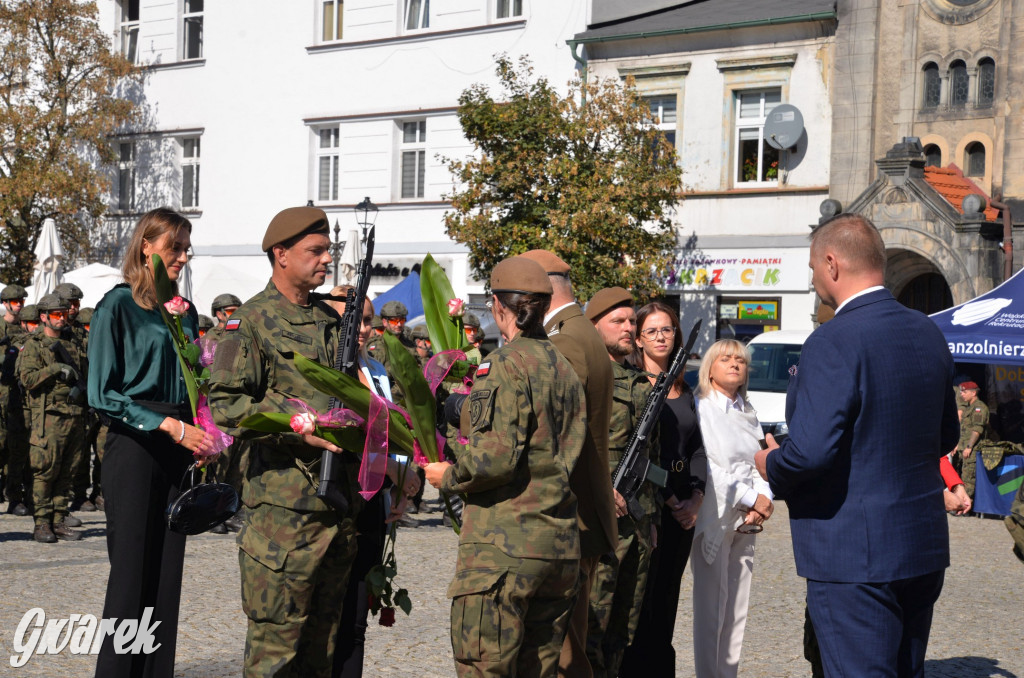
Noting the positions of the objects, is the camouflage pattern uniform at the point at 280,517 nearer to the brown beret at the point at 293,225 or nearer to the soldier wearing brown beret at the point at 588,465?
the brown beret at the point at 293,225

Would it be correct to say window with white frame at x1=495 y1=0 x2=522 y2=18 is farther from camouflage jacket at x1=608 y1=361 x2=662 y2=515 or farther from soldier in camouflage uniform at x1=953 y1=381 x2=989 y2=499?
camouflage jacket at x1=608 y1=361 x2=662 y2=515

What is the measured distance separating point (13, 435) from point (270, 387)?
9737mm

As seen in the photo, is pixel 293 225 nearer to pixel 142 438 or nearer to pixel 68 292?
pixel 142 438

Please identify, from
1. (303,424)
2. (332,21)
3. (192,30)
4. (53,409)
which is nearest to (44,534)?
(53,409)

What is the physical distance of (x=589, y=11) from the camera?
27844 mm

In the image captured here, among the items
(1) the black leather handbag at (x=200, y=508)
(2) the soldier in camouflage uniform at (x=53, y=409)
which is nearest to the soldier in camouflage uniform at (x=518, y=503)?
(1) the black leather handbag at (x=200, y=508)

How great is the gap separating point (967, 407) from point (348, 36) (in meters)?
20.6

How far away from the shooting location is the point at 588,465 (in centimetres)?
472

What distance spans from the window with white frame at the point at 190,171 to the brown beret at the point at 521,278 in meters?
31.1

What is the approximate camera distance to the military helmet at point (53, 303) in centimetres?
1236

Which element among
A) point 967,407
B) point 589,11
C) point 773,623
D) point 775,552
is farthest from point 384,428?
point 589,11

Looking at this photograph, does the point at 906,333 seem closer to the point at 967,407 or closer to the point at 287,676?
the point at 287,676

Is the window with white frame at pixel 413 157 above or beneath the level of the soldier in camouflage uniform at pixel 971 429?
above

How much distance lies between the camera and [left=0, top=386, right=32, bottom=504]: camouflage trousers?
13.2 metres
